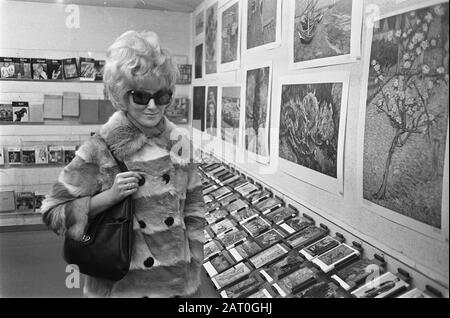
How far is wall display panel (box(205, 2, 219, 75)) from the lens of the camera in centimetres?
165

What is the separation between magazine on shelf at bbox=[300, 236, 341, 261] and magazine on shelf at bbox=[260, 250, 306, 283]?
0.09ft

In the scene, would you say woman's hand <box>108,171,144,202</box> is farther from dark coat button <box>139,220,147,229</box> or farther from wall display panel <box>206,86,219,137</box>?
wall display panel <box>206,86,219,137</box>

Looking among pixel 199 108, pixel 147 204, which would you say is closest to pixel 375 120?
pixel 199 108

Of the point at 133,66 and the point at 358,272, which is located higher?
the point at 133,66

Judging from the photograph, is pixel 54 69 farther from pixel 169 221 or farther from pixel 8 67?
pixel 169 221

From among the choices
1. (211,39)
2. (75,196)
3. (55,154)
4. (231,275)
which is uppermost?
(211,39)

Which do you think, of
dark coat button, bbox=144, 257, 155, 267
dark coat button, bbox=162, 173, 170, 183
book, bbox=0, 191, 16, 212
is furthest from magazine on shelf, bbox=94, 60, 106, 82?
dark coat button, bbox=144, 257, 155, 267

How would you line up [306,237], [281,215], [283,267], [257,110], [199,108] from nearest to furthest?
[199,108]
[283,267]
[306,237]
[281,215]
[257,110]

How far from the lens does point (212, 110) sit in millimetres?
1815

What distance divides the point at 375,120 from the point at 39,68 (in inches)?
43.9

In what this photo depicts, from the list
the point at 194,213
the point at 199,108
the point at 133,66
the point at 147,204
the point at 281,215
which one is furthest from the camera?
the point at 281,215

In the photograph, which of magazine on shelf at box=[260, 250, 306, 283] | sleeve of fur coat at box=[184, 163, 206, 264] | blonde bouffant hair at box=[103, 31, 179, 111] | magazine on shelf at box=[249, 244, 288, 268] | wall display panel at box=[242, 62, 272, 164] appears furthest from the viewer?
wall display panel at box=[242, 62, 272, 164]

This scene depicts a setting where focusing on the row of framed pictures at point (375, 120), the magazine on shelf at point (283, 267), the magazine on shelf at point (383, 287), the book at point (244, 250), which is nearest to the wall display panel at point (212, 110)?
the row of framed pictures at point (375, 120)

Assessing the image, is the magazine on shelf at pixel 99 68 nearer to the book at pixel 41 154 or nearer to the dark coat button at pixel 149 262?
the book at pixel 41 154
